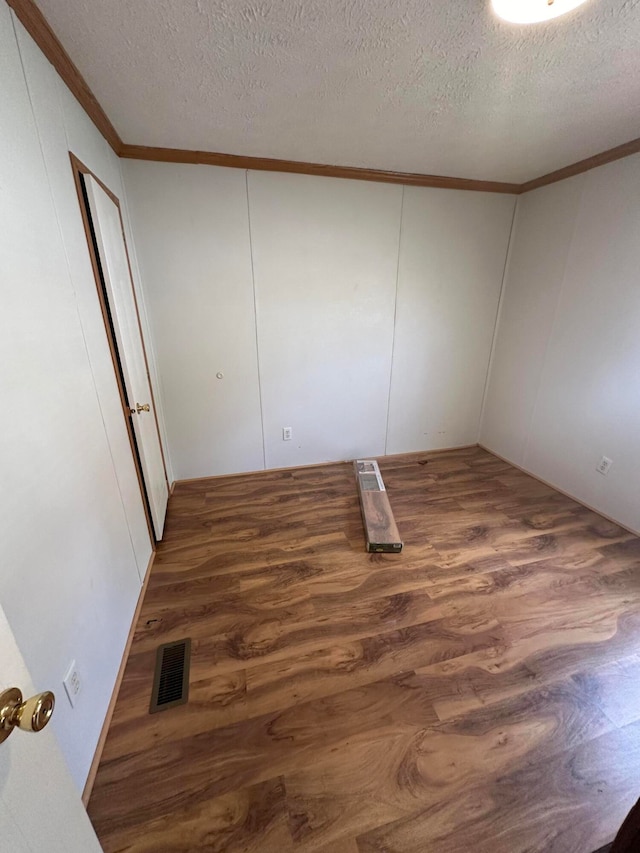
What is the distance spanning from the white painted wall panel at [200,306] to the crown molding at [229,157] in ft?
0.28

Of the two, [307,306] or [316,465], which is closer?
[307,306]

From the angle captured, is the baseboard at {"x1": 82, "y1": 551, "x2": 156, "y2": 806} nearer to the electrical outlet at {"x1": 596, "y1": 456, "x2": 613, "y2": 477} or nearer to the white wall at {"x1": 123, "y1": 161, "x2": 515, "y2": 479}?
the white wall at {"x1": 123, "y1": 161, "x2": 515, "y2": 479}

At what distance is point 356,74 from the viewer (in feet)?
4.70

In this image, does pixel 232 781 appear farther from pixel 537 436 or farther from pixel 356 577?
pixel 537 436

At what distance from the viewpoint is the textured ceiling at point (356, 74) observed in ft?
3.75

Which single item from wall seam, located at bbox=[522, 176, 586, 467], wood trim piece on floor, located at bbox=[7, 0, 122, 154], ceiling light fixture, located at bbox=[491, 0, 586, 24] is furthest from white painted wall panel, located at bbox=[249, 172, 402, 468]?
ceiling light fixture, located at bbox=[491, 0, 586, 24]

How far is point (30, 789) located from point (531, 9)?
7.62 ft

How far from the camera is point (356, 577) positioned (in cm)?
196

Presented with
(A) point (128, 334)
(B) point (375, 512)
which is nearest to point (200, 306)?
(A) point (128, 334)

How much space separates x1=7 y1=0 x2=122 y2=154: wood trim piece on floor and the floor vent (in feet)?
7.89

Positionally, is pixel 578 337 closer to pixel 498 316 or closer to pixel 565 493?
pixel 498 316

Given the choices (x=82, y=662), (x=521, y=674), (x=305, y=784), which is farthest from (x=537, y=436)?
(x=82, y=662)

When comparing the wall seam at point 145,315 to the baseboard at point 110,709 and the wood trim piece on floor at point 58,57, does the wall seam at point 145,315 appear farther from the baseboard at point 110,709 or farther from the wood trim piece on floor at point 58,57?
the baseboard at point 110,709

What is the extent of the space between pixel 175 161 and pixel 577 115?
235 cm
